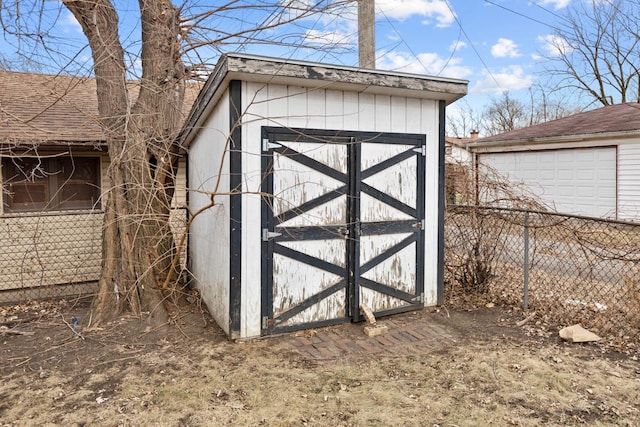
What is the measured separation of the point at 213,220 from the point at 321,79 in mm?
1931

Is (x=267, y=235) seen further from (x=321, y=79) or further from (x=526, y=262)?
(x=526, y=262)

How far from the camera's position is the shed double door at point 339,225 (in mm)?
4133

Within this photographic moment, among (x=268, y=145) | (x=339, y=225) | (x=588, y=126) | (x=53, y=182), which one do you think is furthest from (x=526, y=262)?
(x=588, y=126)

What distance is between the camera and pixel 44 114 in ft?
22.8

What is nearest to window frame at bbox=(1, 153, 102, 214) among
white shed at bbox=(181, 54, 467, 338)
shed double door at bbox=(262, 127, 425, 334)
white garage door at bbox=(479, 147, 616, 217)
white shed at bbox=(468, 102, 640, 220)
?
white shed at bbox=(181, 54, 467, 338)

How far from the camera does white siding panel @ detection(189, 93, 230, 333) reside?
414cm

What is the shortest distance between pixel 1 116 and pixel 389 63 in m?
4.85

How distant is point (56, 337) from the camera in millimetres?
4297

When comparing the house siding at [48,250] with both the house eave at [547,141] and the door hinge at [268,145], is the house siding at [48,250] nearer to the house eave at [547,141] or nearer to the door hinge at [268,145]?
the door hinge at [268,145]

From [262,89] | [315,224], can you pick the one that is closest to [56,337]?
[315,224]

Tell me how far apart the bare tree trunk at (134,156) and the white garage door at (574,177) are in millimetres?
8873

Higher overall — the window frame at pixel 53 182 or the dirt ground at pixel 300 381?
the window frame at pixel 53 182

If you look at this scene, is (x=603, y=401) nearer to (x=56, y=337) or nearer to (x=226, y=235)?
(x=226, y=235)

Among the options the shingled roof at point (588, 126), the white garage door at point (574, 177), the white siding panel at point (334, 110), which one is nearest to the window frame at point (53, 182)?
the white siding panel at point (334, 110)
